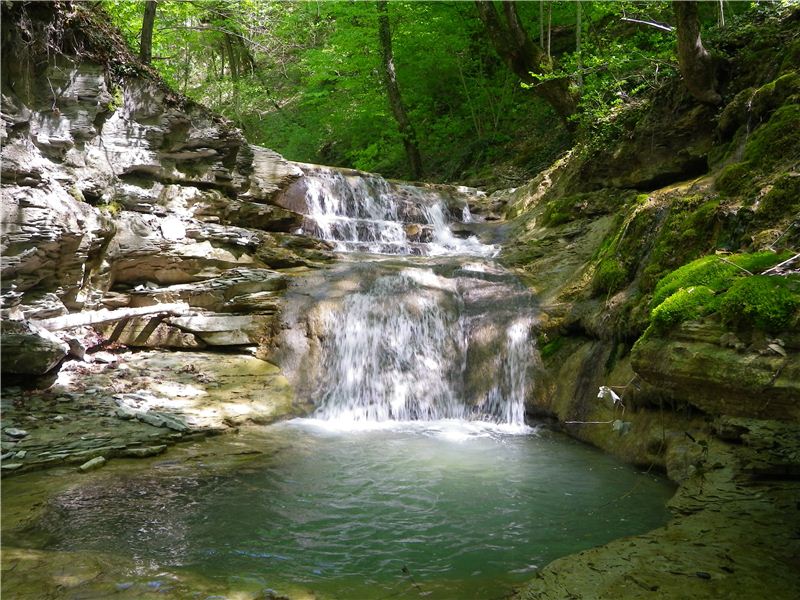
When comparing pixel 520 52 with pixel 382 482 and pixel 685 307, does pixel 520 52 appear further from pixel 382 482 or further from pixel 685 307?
pixel 382 482

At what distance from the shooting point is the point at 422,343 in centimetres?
885

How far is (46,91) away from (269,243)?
430cm

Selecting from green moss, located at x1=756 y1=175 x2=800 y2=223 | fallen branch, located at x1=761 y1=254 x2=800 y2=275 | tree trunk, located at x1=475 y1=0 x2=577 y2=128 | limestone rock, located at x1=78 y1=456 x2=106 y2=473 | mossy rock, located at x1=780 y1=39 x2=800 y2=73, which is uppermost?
tree trunk, located at x1=475 y1=0 x2=577 y2=128

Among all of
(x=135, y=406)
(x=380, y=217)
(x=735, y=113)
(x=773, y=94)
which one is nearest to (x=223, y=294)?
(x=135, y=406)

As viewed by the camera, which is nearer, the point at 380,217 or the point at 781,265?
the point at 781,265

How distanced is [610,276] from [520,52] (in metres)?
8.91

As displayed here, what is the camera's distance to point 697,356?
3541 millimetres

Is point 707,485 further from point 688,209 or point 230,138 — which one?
point 230,138

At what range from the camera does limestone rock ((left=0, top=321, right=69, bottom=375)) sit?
6.59 meters

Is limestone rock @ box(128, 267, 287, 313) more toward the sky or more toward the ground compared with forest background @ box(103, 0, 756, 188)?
more toward the ground

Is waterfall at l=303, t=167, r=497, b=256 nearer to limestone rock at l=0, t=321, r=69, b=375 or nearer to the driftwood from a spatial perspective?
the driftwood

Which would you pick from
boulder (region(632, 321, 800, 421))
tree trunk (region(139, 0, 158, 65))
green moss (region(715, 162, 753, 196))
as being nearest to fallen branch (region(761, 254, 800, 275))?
boulder (region(632, 321, 800, 421))

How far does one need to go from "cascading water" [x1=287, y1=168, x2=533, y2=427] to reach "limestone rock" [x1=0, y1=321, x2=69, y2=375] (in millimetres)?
3433

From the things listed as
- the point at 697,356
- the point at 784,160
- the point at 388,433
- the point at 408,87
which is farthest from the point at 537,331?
the point at 408,87
